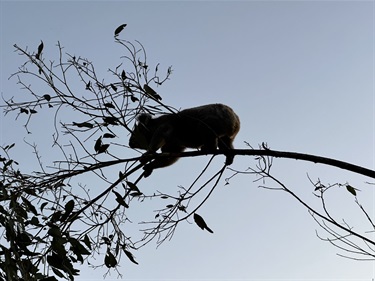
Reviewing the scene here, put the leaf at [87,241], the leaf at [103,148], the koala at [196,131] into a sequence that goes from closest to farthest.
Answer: the leaf at [87,241] < the leaf at [103,148] < the koala at [196,131]

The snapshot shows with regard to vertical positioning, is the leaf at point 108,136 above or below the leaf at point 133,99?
below

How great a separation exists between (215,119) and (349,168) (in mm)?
Answer: 3767

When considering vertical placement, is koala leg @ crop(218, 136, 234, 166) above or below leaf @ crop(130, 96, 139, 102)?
above

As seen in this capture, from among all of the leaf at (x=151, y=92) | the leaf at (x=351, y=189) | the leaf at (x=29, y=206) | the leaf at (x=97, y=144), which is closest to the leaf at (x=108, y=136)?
the leaf at (x=97, y=144)

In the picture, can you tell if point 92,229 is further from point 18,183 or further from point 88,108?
point 88,108

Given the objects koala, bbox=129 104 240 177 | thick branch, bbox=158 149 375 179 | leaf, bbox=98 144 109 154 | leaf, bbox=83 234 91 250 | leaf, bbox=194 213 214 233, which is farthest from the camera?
koala, bbox=129 104 240 177

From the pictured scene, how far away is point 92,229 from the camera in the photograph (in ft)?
15.3

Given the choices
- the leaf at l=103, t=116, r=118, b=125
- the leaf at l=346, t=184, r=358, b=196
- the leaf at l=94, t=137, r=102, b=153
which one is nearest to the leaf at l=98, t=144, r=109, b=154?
the leaf at l=94, t=137, r=102, b=153

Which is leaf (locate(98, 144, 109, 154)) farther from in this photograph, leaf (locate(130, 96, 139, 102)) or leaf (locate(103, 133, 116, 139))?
leaf (locate(130, 96, 139, 102))

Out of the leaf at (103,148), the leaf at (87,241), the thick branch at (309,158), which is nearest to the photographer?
the thick branch at (309,158)

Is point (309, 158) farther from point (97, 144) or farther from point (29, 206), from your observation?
point (29, 206)

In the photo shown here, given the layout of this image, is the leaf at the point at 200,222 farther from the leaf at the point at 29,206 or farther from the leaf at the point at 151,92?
the leaf at the point at 29,206

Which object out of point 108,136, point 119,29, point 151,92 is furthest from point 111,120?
point 119,29

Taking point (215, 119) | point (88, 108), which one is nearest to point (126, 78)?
point (88, 108)
